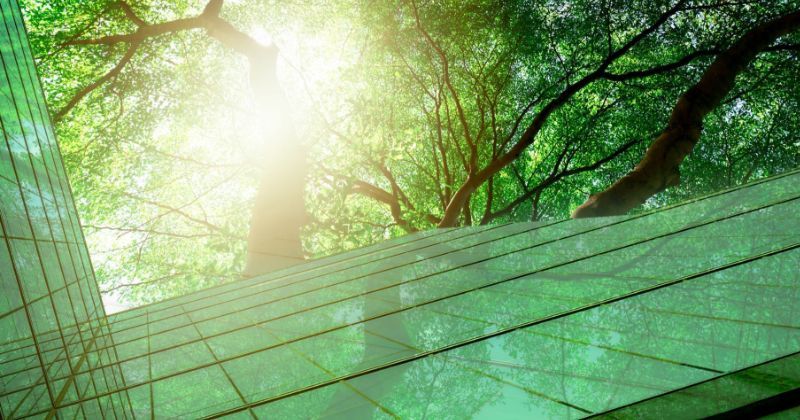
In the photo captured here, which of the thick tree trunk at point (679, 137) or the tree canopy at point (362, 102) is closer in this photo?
the thick tree trunk at point (679, 137)

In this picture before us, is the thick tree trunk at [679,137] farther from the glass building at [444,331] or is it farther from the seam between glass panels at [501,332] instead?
the seam between glass panels at [501,332]

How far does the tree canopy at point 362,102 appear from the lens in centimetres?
1456

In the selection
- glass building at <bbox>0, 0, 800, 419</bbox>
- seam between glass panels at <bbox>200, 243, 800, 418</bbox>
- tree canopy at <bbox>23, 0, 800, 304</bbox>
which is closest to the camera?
glass building at <bbox>0, 0, 800, 419</bbox>

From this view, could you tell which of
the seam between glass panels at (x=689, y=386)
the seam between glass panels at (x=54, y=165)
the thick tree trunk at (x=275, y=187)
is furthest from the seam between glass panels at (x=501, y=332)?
the thick tree trunk at (x=275, y=187)

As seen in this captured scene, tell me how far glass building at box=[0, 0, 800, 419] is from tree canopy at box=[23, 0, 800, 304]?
8.62m

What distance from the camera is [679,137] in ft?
35.2

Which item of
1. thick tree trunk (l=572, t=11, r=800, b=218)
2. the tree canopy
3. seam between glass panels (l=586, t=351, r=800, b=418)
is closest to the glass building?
seam between glass panels (l=586, t=351, r=800, b=418)

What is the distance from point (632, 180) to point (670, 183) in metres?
1.10

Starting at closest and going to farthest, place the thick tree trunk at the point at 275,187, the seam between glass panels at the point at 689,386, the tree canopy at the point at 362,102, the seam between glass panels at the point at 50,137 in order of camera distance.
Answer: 1. the seam between glass panels at the point at 689,386
2. the seam between glass panels at the point at 50,137
3. the thick tree trunk at the point at 275,187
4. the tree canopy at the point at 362,102

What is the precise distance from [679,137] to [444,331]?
933cm

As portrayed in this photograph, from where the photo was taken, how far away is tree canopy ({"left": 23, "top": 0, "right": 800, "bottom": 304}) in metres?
14.6

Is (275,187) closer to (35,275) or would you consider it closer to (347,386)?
(35,275)

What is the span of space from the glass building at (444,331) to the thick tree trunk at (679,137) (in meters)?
4.79

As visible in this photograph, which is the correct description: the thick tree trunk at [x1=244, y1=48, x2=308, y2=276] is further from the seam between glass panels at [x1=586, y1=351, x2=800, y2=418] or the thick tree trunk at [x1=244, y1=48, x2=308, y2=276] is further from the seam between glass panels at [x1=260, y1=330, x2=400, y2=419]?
the seam between glass panels at [x1=586, y1=351, x2=800, y2=418]
